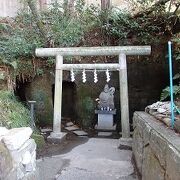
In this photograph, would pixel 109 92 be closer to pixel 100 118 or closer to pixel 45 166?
pixel 100 118

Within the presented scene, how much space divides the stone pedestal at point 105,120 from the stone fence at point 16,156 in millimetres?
4578

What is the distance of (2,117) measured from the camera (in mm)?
6164

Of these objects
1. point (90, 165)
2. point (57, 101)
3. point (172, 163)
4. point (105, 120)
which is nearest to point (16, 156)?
point (172, 163)

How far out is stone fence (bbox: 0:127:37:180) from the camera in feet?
9.11

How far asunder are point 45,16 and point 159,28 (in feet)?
12.2

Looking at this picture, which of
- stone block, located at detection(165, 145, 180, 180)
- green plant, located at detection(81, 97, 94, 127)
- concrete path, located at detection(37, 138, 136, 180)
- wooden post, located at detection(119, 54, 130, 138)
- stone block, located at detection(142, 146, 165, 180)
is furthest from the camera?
green plant, located at detection(81, 97, 94, 127)

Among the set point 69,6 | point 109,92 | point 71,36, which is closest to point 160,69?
point 109,92

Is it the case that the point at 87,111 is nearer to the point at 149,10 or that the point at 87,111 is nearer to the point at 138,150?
the point at 149,10

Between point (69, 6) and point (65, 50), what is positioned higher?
point (69, 6)

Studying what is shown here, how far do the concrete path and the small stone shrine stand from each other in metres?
1.61

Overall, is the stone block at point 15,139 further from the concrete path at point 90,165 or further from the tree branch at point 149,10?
the tree branch at point 149,10

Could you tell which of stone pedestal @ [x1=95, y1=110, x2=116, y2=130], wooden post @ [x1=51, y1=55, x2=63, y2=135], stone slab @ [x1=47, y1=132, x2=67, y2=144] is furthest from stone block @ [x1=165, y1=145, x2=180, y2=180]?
stone pedestal @ [x1=95, y1=110, x2=116, y2=130]

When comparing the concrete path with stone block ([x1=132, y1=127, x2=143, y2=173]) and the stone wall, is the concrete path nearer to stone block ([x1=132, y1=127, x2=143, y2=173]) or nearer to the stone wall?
stone block ([x1=132, y1=127, x2=143, y2=173])

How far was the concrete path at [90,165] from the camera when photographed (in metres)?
4.49
